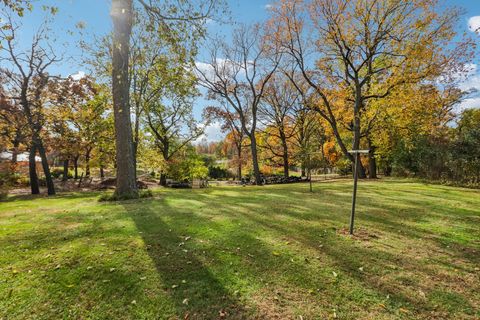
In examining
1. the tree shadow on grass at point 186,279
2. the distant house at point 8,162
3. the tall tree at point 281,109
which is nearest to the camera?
the tree shadow on grass at point 186,279

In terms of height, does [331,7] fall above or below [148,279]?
above

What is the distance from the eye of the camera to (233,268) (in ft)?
11.4

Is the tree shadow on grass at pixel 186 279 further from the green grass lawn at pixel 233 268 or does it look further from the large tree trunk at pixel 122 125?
the large tree trunk at pixel 122 125

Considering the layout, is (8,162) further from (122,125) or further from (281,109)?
(281,109)

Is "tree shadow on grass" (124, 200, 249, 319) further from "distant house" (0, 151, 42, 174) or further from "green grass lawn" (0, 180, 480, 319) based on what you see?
"distant house" (0, 151, 42, 174)

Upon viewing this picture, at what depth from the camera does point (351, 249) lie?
4242 millimetres

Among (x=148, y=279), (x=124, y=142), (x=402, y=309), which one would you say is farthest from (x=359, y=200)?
(x=124, y=142)

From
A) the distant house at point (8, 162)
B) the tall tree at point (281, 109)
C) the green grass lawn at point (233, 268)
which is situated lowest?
the green grass lawn at point (233, 268)

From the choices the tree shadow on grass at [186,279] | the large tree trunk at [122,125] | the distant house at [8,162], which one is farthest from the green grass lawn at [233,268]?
the distant house at [8,162]

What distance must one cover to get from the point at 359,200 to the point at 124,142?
333 inches

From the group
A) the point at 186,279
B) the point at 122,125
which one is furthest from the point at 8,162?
the point at 186,279

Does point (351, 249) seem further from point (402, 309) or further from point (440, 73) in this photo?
point (440, 73)

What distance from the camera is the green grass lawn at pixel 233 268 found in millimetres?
2678

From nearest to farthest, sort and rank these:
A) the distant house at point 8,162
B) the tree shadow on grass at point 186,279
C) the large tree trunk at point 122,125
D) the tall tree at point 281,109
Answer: the tree shadow on grass at point 186,279 < the large tree trunk at point 122,125 < the distant house at point 8,162 < the tall tree at point 281,109
